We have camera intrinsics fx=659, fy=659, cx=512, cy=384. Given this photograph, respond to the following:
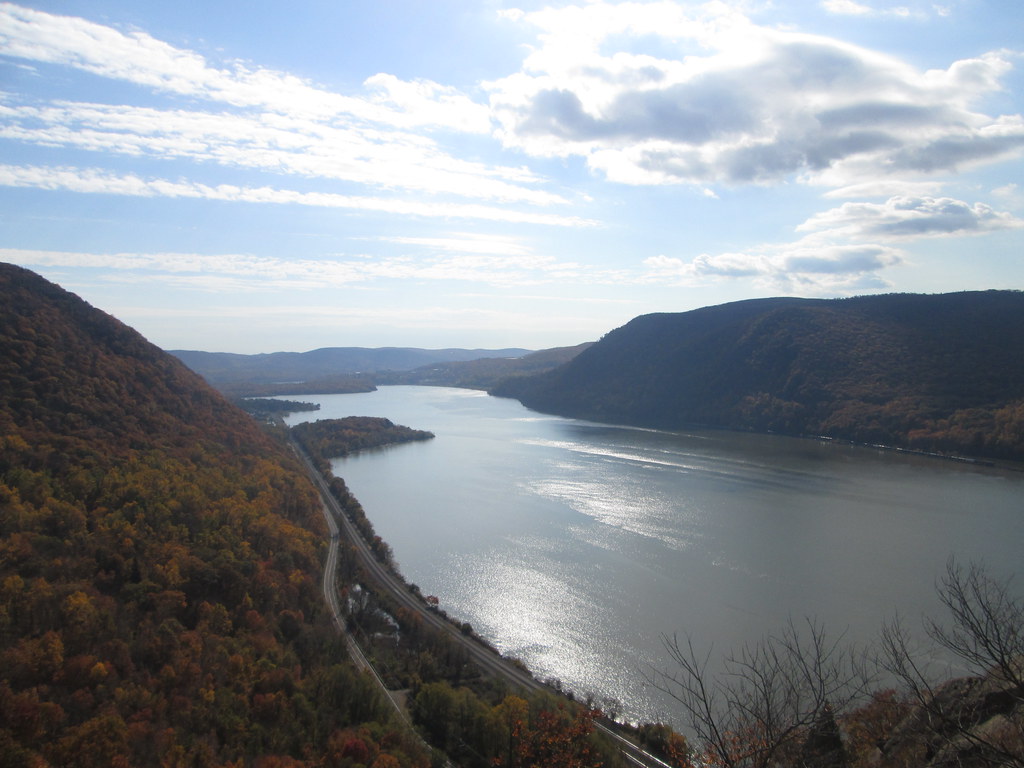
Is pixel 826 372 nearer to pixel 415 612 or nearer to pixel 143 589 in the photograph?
pixel 415 612

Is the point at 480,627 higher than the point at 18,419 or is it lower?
lower

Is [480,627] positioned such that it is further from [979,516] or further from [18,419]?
[979,516]

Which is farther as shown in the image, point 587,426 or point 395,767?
point 587,426

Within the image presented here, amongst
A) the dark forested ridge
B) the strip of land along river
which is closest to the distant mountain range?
the dark forested ridge

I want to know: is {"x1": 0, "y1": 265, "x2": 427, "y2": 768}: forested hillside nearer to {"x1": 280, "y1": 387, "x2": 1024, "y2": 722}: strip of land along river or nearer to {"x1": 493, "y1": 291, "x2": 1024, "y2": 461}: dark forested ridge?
{"x1": 280, "y1": 387, "x2": 1024, "y2": 722}: strip of land along river

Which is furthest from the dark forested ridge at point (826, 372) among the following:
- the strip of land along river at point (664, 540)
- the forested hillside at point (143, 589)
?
the forested hillside at point (143, 589)

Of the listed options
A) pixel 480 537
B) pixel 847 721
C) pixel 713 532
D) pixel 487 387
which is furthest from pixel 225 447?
pixel 487 387

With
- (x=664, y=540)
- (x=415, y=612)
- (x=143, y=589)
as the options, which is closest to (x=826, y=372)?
(x=664, y=540)
